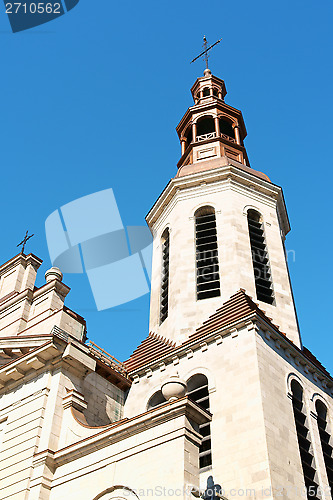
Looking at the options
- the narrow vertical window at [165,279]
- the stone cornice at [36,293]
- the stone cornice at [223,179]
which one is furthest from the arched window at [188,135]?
the stone cornice at [36,293]

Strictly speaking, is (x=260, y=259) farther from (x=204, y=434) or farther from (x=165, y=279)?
(x=204, y=434)

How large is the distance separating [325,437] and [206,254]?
28.7 ft

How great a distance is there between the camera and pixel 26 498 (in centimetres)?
1719

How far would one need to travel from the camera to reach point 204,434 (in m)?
19.2

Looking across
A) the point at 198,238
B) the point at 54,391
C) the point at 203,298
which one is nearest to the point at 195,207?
the point at 198,238

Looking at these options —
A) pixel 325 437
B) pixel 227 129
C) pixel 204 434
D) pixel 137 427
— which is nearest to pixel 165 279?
pixel 204 434

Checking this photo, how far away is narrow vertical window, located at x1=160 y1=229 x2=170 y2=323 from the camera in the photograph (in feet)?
85.8

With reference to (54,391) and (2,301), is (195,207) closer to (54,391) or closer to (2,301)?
(2,301)

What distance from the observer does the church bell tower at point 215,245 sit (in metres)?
24.3

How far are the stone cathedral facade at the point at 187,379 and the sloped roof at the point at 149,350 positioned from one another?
0.06 metres

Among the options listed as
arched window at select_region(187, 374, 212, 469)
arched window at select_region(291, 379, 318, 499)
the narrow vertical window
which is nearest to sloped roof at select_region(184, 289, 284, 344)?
arched window at select_region(187, 374, 212, 469)

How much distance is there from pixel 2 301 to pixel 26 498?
974 centimetres

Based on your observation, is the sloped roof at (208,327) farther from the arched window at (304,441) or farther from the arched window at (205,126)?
the arched window at (205,126)

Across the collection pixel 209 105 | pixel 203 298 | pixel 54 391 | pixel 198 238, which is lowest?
pixel 54 391
